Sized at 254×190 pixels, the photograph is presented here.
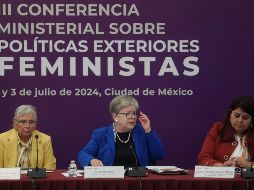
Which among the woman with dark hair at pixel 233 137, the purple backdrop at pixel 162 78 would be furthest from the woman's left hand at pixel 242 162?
the purple backdrop at pixel 162 78

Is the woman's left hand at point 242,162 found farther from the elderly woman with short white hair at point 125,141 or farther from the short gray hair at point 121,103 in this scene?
the short gray hair at point 121,103

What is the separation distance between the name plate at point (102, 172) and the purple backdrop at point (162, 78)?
5.20ft

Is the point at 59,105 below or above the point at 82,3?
below

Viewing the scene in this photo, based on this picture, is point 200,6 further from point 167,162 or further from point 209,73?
point 167,162

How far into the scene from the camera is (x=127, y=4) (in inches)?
212

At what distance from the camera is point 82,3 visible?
17.5 ft

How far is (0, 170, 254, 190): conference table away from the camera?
3.76 metres

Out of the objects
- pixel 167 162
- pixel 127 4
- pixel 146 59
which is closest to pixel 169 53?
pixel 146 59

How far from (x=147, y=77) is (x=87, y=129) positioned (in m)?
0.69

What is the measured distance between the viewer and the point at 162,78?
17.7 feet

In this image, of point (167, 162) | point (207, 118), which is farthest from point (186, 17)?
point (167, 162)

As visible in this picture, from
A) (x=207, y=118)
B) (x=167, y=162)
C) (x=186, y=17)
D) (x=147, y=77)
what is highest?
(x=186, y=17)

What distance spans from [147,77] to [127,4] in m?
0.65

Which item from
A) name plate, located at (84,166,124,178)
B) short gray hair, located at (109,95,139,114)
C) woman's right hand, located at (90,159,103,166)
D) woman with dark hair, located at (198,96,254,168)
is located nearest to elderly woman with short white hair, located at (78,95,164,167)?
short gray hair, located at (109,95,139,114)
